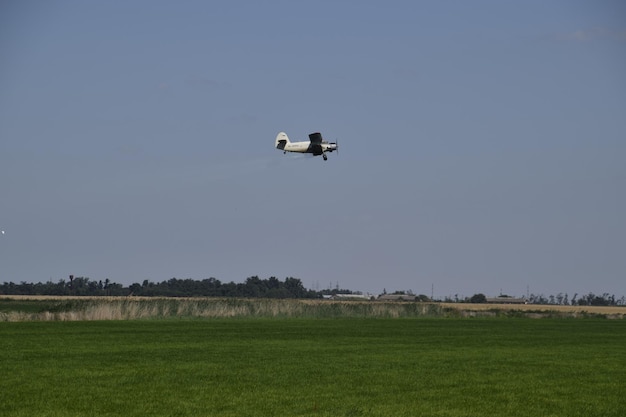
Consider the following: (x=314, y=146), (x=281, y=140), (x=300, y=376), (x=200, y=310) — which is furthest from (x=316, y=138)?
Result: (x=300, y=376)

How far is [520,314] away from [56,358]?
67.0 metres

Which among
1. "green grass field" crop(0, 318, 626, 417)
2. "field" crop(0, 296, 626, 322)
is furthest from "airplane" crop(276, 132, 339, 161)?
"green grass field" crop(0, 318, 626, 417)

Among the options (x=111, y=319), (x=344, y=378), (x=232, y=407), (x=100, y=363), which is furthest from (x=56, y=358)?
(x=111, y=319)

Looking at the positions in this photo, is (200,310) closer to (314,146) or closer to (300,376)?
(314,146)

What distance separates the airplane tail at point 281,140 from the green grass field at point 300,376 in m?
37.0

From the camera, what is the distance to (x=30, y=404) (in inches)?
725

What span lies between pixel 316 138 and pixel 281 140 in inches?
338

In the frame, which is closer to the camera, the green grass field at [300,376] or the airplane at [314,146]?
the green grass field at [300,376]

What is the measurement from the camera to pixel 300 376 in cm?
2412

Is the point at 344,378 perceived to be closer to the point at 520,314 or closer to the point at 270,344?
the point at 270,344

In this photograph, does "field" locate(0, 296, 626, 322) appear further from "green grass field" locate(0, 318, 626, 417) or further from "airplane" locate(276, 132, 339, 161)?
"green grass field" locate(0, 318, 626, 417)

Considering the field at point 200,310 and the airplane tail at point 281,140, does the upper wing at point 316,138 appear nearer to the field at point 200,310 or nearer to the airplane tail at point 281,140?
the airplane tail at point 281,140

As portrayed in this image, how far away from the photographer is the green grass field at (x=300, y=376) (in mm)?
18953

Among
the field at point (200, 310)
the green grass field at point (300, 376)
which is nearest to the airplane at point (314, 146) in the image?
the field at point (200, 310)
